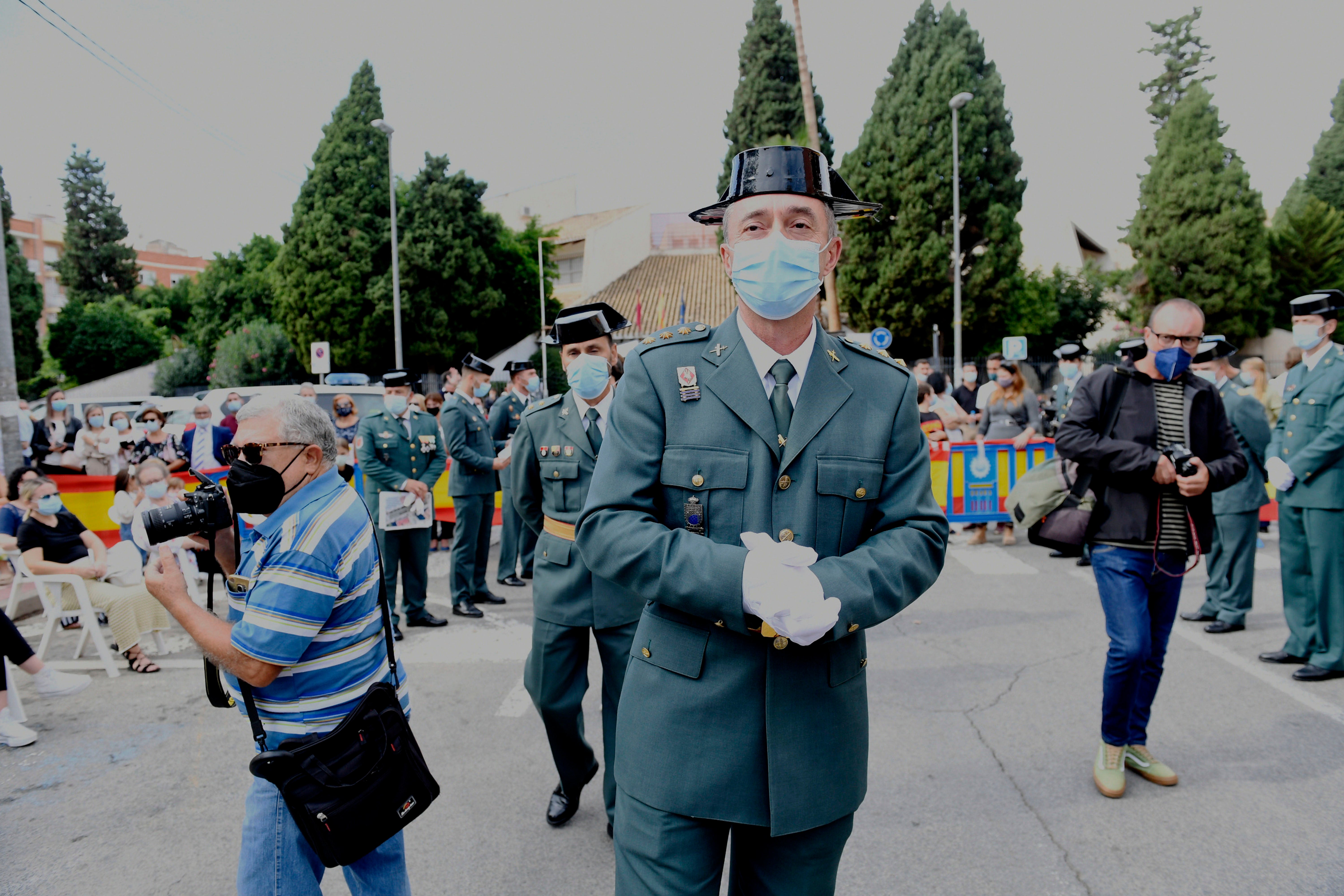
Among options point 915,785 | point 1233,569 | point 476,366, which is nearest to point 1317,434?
point 1233,569

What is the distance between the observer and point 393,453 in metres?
7.16

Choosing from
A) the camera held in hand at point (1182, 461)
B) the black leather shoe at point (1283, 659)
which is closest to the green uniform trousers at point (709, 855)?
the camera held in hand at point (1182, 461)

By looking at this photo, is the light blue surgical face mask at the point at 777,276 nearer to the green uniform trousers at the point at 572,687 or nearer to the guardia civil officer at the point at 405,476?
the green uniform trousers at the point at 572,687

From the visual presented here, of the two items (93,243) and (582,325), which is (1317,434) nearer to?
(582,325)

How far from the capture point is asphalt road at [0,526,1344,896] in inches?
130

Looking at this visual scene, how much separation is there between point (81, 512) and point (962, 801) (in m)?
9.56

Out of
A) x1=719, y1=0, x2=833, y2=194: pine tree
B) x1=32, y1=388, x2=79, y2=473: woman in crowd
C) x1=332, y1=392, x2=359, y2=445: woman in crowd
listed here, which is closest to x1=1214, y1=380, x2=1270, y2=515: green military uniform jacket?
x1=332, y1=392, x2=359, y2=445: woman in crowd

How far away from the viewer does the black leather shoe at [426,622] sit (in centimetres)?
707

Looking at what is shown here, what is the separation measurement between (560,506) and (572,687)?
2.73ft

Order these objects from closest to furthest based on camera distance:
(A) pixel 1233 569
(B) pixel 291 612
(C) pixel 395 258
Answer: (B) pixel 291 612 < (A) pixel 1233 569 < (C) pixel 395 258

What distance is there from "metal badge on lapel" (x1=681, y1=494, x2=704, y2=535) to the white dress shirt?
30 cm

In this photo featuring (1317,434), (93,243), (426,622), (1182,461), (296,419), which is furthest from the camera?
(93,243)

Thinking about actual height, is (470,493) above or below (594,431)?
below

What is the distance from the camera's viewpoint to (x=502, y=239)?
120 ft
